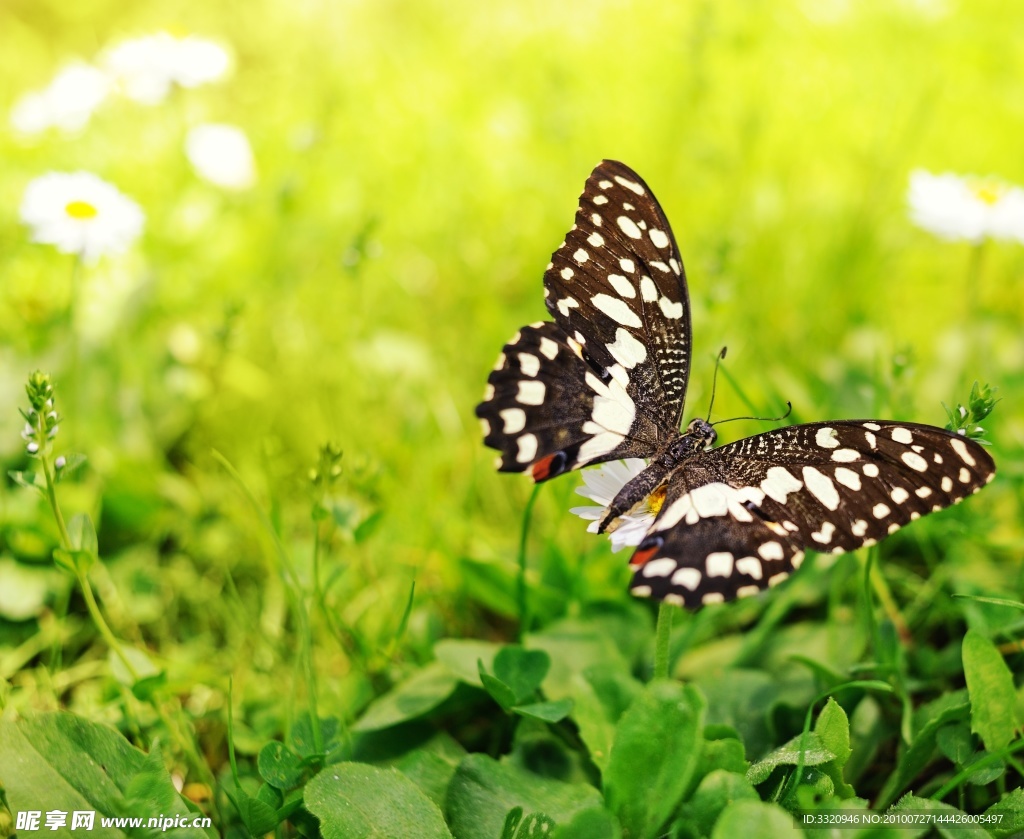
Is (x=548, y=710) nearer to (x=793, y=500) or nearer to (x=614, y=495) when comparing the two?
(x=614, y=495)

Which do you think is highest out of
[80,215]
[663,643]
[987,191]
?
[987,191]

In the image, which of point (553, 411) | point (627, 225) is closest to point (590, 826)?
point (553, 411)

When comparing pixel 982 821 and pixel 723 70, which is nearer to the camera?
pixel 982 821

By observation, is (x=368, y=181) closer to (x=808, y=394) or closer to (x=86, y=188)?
(x=86, y=188)

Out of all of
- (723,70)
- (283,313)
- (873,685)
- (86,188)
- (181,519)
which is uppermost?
(723,70)

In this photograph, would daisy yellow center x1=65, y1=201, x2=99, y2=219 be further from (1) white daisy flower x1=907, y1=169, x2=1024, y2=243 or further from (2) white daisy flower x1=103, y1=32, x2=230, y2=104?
(1) white daisy flower x1=907, y1=169, x2=1024, y2=243

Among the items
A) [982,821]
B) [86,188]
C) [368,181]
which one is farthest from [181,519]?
[982,821]

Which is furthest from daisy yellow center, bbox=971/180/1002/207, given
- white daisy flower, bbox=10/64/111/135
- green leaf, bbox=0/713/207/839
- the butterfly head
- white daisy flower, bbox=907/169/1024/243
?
white daisy flower, bbox=10/64/111/135
